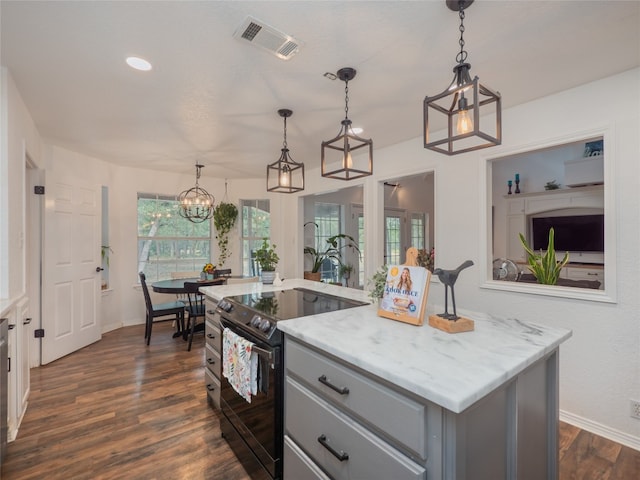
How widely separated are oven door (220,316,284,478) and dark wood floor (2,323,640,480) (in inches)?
8.7

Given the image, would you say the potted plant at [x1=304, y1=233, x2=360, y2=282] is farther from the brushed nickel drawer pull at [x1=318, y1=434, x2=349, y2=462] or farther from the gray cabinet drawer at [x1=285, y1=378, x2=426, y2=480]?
the brushed nickel drawer pull at [x1=318, y1=434, x2=349, y2=462]

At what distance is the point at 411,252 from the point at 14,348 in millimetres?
2808

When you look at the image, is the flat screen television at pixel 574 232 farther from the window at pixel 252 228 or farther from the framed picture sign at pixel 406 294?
the framed picture sign at pixel 406 294

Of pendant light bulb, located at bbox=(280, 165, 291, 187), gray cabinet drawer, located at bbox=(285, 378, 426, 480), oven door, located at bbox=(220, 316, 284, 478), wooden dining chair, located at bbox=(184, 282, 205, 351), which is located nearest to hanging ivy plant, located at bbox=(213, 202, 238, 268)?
wooden dining chair, located at bbox=(184, 282, 205, 351)

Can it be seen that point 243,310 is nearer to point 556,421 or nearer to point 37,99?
point 556,421

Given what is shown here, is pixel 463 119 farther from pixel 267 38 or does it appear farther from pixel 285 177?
pixel 285 177

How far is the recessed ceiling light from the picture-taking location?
204cm

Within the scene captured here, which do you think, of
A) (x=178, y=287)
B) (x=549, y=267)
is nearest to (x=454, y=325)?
(x=549, y=267)

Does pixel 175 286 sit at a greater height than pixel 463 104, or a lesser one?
lesser

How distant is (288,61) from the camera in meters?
2.07

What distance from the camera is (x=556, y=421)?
1.45m

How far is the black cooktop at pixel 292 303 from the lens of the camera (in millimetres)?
1827

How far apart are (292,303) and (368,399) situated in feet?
3.48

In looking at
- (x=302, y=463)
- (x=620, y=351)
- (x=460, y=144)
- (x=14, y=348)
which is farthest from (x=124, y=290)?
(x=620, y=351)
